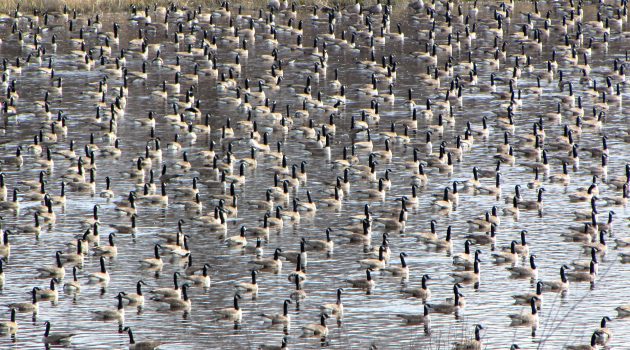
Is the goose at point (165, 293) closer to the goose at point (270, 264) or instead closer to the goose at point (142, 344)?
the goose at point (142, 344)

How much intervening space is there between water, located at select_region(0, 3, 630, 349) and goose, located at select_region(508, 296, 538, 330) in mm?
252

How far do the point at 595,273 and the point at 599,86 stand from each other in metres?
31.7

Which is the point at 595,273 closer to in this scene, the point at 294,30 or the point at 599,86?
the point at 599,86

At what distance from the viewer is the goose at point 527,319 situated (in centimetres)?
4016

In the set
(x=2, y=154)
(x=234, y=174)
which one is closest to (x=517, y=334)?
(x=234, y=174)

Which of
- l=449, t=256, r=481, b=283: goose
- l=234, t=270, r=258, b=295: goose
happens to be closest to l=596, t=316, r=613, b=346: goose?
l=449, t=256, r=481, b=283: goose

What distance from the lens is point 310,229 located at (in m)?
50.7

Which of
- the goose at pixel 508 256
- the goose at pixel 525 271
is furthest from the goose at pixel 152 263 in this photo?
the goose at pixel 525 271

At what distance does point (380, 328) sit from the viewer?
39.7 meters

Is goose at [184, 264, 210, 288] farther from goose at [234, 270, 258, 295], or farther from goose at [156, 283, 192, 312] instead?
goose at [156, 283, 192, 312]

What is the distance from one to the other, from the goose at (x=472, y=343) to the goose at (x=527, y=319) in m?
1.92

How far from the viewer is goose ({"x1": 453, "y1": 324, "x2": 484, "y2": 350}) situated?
120ft

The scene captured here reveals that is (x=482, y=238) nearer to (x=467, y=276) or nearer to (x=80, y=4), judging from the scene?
(x=467, y=276)

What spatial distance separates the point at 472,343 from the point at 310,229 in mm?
14355
